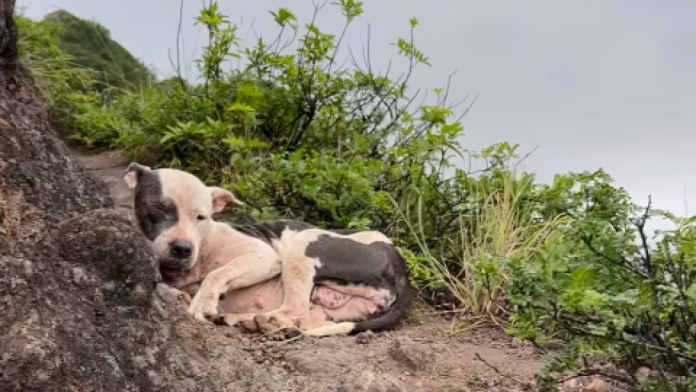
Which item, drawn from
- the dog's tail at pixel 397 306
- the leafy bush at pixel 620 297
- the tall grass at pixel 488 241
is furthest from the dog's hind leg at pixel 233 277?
the leafy bush at pixel 620 297

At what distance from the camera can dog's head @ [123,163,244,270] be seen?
16.4ft

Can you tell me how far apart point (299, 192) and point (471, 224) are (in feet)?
4.89

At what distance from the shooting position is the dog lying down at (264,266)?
5094 mm

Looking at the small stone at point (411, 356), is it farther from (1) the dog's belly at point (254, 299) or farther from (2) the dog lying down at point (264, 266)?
(1) the dog's belly at point (254, 299)

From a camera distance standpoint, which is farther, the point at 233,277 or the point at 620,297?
the point at 233,277

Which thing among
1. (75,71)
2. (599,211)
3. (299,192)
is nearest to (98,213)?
(599,211)

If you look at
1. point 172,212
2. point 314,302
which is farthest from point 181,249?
point 314,302

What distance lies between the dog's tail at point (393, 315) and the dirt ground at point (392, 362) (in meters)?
0.09

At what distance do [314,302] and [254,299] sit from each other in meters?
0.39

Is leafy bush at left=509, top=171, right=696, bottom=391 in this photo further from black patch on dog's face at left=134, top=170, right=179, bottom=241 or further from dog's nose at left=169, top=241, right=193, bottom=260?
black patch on dog's face at left=134, top=170, right=179, bottom=241

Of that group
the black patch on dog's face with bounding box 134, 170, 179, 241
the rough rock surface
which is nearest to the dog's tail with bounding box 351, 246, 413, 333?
the rough rock surface

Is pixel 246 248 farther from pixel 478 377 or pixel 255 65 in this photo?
pixel 255 65

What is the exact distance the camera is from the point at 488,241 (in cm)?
694

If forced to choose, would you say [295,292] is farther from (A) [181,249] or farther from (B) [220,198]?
(B) [220,198]
